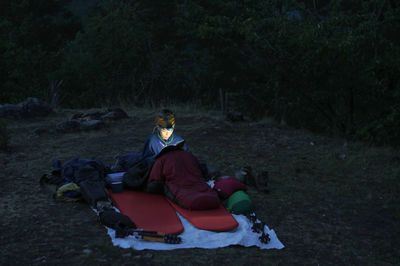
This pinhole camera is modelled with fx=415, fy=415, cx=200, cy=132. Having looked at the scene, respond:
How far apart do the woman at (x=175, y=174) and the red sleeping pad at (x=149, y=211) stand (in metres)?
0.15

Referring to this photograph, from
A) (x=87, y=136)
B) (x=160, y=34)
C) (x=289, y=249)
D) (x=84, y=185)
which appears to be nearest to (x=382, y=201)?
(x=289, y=249)

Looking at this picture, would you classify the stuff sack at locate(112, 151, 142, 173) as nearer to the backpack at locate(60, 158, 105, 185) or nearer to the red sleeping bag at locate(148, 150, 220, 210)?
the backpack at locate(60, 158, 105, 185)

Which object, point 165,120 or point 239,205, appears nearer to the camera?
point 239,205

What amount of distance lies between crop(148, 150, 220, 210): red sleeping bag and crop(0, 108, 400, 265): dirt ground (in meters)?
0.73

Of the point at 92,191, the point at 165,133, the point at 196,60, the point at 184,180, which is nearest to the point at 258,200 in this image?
the point at 184,180

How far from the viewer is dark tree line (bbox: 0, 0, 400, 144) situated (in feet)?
40.1

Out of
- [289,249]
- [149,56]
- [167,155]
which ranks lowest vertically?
[289,249]

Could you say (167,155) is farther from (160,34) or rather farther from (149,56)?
(160,34)

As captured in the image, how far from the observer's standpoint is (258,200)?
18.2ft

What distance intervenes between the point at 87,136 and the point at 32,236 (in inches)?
218

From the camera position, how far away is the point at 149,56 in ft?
61.2

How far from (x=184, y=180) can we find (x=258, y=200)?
1.12 meters

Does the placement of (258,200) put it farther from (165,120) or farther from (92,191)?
(92,191)

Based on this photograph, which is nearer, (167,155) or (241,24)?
(167,155)
